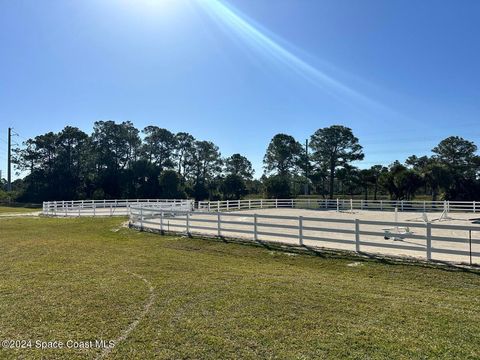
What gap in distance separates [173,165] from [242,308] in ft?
245

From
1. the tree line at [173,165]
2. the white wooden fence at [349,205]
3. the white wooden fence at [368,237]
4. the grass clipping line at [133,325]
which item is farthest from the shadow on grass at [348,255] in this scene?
the tree line at [173,165]

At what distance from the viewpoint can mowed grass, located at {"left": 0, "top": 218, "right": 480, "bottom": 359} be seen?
4168 mm

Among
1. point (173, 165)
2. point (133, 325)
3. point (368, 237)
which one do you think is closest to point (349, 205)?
point (368, 237)

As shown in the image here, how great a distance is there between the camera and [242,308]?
5.53m

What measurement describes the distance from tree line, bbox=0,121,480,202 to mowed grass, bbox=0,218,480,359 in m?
46.1

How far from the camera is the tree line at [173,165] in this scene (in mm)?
63188

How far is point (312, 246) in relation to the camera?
12.0 m

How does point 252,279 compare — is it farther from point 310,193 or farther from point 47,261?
point 310,193

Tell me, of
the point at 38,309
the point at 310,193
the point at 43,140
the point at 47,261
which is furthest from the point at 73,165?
the point at 38,309

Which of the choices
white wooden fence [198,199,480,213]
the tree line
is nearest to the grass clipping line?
white wooden fence [198,199,480,213]

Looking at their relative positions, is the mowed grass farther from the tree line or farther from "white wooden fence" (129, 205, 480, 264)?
the tree line

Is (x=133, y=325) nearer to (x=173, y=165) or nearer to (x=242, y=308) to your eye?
(x=242, y=308)

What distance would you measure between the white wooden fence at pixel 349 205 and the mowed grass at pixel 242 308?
72.1 feet

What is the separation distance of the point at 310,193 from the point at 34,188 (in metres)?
53.5
